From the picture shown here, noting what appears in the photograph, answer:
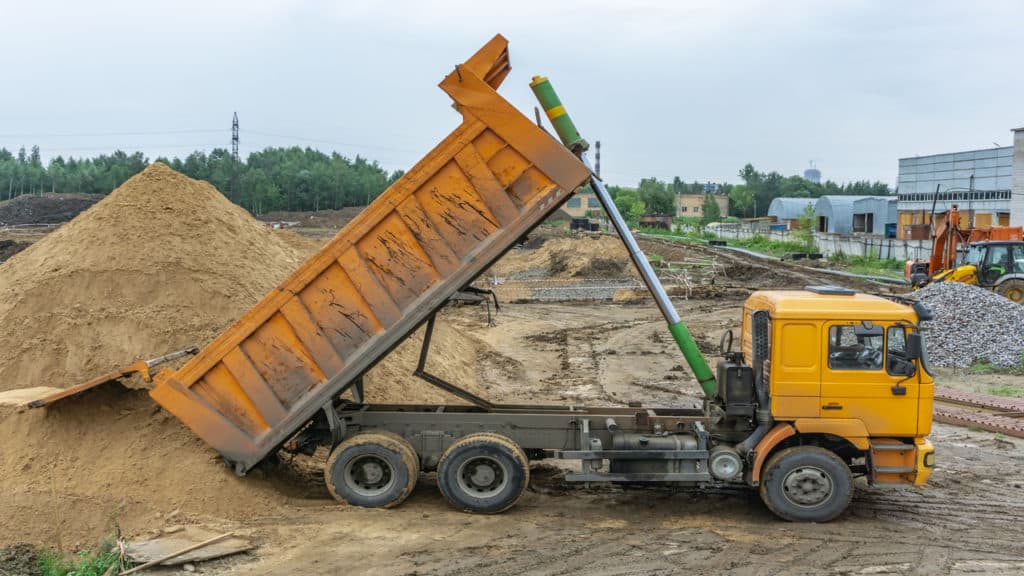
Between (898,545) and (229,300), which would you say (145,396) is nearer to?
(229,300)

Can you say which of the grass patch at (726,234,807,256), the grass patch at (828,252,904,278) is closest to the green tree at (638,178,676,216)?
the grass patch at (726,234,807,256)

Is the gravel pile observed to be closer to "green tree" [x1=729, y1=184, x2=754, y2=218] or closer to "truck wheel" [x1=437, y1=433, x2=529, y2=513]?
"truck wheel" [x1=437, y1=433, x2=529, y2=513]

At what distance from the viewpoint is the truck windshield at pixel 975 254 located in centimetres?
2642

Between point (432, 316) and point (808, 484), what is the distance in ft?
13.9

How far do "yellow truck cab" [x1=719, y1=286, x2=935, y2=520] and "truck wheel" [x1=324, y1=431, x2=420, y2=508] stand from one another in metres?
3.57

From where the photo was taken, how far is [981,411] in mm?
15070

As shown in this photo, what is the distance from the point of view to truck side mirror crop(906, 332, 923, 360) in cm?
824

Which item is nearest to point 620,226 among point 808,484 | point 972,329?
point 808,484

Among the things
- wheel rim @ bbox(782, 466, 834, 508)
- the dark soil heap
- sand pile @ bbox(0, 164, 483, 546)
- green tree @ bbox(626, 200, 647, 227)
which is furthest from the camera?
green tree @ bbox(626, 200, 647, 227)

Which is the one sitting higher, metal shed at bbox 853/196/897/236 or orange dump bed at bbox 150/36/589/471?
metal shed at bbox 853/196/897/236

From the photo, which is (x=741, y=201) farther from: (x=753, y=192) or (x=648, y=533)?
(x=648, y=533)

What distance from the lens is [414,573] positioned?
292 inches

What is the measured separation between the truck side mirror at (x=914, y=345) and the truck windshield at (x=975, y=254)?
21.0 m

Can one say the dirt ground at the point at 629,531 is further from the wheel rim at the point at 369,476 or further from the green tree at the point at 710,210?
the green tree at the point at 710,210
